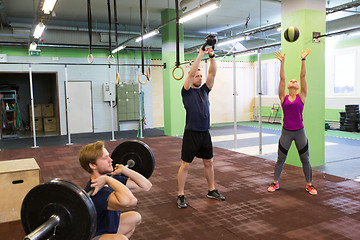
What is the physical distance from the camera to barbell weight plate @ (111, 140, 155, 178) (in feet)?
7.75

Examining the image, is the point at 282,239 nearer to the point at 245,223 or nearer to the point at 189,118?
the point at 245,223

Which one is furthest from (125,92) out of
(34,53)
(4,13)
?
(4,13)

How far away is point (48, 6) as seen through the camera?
17.1 ft

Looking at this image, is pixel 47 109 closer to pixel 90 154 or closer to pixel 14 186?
pixel 14 186

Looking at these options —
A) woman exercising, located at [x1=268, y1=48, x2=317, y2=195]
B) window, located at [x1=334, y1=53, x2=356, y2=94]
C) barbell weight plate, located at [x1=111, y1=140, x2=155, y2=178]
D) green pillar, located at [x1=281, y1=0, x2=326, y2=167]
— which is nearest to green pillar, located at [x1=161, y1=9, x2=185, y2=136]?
green pillar, located at [x1=281, y1=0, x2=326, y2=167]

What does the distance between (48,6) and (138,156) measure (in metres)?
4.05

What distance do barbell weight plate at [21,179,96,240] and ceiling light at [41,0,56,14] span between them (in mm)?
4390

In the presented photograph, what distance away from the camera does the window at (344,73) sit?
30.6ft

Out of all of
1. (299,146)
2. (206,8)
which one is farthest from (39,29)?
(299,146)

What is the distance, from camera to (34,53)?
31.5 feet

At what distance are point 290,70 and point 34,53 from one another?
7916 millimetres

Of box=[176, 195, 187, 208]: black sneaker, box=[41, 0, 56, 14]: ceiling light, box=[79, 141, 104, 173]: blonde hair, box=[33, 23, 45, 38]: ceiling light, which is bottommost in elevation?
box=[176, 195, 187, 208]: black sneaker

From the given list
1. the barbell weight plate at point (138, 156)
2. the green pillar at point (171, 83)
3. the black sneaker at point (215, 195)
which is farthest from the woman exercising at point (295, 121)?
the green pillar at point (171, 83)

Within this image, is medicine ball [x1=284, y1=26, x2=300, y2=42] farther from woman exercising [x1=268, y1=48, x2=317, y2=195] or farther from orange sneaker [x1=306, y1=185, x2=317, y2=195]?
orange sneaker [x1=306, y1=185, x2=317, y2=195]
